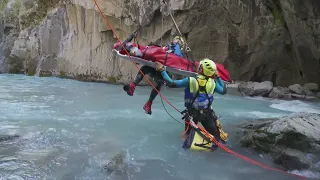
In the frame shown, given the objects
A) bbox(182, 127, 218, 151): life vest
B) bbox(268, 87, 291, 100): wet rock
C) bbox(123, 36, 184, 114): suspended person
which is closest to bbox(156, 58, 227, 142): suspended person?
bbox(182, 127, 218, 151): life vest

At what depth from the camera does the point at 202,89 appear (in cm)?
495

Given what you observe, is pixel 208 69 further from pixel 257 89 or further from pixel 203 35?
pixel 203 35

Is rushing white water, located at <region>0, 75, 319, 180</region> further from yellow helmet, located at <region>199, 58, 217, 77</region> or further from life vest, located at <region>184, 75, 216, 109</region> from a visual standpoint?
yellow helmet, located at <region>199, 58, 217, 77</region>

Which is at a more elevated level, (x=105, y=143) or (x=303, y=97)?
(x=303, y=97)

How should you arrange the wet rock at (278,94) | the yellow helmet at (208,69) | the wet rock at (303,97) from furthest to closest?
the wet rock at (278,94)
the wet rock at (303,97)
the yellow helmet at (208,69)

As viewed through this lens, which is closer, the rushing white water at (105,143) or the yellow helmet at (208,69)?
the rushing white water at (105,143)

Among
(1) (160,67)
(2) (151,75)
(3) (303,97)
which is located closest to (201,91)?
(1) (160,67)

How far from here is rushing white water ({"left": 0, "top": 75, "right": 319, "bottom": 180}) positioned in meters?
4.34

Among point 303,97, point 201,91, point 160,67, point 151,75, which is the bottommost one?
point 303,97

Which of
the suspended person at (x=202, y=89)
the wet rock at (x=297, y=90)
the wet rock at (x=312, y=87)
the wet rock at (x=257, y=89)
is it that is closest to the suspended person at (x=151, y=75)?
the suspended person at (x=202, y=89)

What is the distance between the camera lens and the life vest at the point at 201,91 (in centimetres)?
495

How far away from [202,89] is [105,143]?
6.50 feet

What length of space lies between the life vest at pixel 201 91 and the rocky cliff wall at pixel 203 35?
708cm

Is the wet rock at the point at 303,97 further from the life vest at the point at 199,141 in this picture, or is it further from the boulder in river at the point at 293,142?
the life vest at the point at 199,141
